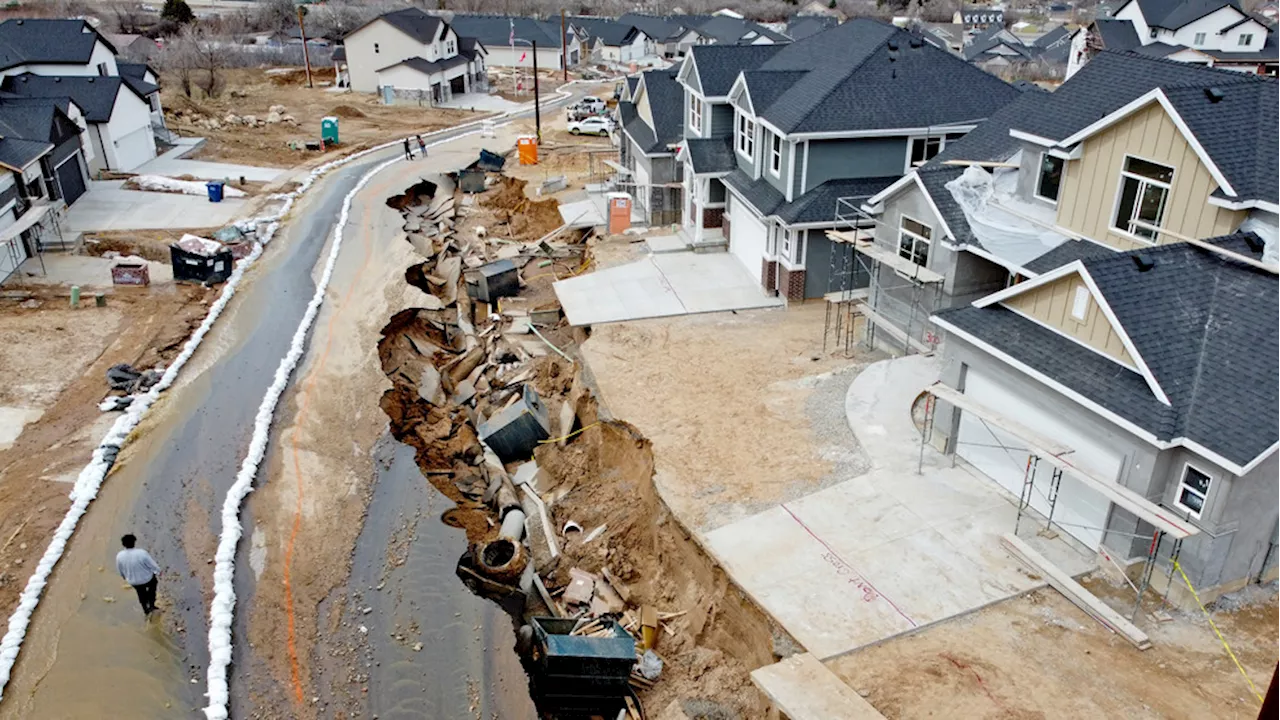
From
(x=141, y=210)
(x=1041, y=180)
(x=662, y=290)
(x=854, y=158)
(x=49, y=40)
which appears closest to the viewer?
(x=1041, y=180)

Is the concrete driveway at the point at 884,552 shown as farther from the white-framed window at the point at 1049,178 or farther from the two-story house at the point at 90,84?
the two-story house at the point at 90,84

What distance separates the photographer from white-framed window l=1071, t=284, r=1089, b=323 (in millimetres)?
15406

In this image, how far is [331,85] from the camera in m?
73.6

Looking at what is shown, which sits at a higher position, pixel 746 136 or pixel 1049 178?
pixel 1049 178

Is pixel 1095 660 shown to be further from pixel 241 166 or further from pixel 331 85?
pixel 331 85

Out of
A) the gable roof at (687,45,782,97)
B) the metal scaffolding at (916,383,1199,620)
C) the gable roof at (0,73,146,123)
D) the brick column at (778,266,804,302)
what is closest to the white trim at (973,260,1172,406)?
the metal scaffolding at (916,383,1199,620)

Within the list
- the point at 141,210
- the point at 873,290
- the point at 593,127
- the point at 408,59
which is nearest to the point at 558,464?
the point at 873,290

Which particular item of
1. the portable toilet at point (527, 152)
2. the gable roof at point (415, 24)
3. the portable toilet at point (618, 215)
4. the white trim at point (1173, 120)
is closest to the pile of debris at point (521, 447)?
the portable toilet at point (618, 215)

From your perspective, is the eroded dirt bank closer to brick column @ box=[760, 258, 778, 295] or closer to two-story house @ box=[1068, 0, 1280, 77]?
brick column @ box=[760, 258, 778, 295]

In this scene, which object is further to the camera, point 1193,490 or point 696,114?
point 696,114

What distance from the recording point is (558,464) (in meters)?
21.6

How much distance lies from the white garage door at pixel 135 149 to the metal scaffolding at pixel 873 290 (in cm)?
3663

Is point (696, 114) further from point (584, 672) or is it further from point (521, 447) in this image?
point (584, 672)

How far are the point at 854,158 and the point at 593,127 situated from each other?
29418mm
